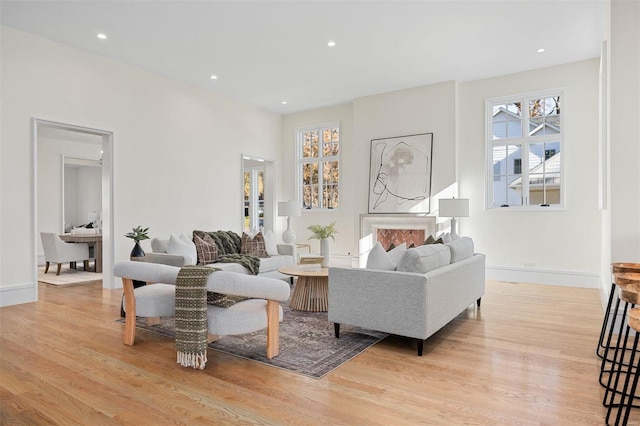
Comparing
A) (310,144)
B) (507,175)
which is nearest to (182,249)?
(310,144)

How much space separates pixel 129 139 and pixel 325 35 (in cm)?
336

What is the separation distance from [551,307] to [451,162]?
9.50 ft

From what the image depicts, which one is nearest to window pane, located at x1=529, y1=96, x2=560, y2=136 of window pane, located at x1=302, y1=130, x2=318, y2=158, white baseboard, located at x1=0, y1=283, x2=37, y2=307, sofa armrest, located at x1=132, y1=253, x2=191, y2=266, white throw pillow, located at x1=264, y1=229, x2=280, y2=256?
window pane, located at x1=302, y1=130, x2=318, y2=158

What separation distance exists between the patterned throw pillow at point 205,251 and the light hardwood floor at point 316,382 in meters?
1.53

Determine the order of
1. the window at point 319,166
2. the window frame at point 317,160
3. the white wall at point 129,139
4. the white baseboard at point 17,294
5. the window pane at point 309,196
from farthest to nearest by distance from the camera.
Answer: the window pane at point 309,196 → the window at point 319,166 → the window frame at point 317,160 → the white wall at point 129,139 → the white baseboard at point 17,294

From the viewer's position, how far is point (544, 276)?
6.13 metres

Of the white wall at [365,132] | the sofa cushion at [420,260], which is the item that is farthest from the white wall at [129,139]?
the sofa cushion at [420,260]

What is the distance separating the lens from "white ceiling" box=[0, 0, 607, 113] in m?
4.37

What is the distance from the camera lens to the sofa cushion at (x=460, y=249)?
→ 381cm

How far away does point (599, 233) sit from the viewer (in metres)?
5.78

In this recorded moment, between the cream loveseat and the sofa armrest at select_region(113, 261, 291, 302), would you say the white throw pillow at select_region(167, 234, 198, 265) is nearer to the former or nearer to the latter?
the cream loveseat

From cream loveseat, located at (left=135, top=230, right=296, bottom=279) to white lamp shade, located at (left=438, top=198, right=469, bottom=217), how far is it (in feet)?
8.15

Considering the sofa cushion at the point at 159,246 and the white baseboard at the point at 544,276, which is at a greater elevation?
the sofa cushion at the point at 159,246

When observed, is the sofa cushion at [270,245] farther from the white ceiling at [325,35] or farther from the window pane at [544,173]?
the window pane at [544,173]
